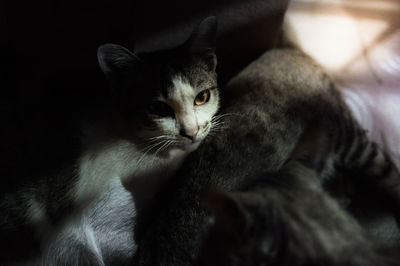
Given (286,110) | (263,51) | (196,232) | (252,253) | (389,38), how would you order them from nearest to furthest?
(252,253) → (196,232) → (286,110) → (389,38) → (263,51)

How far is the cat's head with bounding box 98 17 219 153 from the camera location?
1.07 meters

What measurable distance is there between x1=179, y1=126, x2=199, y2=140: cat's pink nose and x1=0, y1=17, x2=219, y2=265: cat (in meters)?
0.01

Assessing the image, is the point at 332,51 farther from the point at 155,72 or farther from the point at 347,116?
the point at 155,72

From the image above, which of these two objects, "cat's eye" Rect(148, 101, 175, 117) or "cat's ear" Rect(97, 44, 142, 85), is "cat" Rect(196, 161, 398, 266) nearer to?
"cat's eye" Rect(148, 101, 175, 117)

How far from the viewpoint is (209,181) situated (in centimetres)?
109

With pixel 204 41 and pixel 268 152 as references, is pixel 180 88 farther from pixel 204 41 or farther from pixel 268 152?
pixel 268 152

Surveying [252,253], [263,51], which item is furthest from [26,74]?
[252,253]

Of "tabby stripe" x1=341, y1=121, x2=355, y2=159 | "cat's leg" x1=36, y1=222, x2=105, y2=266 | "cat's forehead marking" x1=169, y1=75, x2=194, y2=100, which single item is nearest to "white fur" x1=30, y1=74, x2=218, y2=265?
"cat's leg" x1=36, y1=222, x2=105, y2=266

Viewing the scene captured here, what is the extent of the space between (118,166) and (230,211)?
23.9 inches

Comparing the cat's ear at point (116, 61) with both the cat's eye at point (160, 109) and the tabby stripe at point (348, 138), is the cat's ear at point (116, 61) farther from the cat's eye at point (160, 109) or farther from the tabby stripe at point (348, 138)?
the tabby stripe at point (348, 138)

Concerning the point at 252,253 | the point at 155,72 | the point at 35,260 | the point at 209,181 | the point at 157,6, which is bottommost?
the point at 35,260

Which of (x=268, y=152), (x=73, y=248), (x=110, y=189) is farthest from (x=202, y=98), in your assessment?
(x=73, y=248)

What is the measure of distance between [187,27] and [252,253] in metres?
0.87

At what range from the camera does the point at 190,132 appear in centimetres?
105
